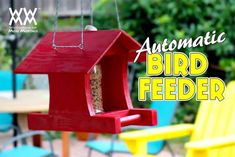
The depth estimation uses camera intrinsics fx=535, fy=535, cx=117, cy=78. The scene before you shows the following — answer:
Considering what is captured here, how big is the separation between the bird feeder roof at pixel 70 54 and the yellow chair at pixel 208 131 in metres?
1.22

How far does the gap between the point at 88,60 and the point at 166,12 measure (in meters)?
3.59

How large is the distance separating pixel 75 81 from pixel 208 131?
166 centimetres

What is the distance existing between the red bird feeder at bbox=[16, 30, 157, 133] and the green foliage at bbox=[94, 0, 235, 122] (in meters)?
3.03

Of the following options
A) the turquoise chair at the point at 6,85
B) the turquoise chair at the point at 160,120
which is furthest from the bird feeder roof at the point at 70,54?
the turquoise chair at the point at 6,85

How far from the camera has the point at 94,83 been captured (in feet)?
4.42

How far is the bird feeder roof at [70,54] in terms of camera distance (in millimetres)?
1124

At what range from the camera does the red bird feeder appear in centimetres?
114

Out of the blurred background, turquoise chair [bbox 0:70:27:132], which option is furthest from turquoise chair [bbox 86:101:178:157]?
the blurred background

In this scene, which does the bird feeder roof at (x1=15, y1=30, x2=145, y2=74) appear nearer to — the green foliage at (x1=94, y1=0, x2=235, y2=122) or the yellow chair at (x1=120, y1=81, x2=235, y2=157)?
the yellow chair at (x1=120, y1=81, x2=235, y2=157)

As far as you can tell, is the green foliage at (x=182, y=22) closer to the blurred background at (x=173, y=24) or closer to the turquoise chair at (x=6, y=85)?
the blurred background at (x=173, y=24)

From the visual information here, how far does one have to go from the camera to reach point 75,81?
1.21 m

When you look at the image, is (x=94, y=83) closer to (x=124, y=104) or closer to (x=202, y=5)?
(x=124, y=104)

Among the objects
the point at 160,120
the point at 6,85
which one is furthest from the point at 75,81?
the point at 6,85

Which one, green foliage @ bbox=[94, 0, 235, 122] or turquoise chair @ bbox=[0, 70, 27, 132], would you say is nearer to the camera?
turquoise chair @ bbox=[0, 70, 27, 132]
